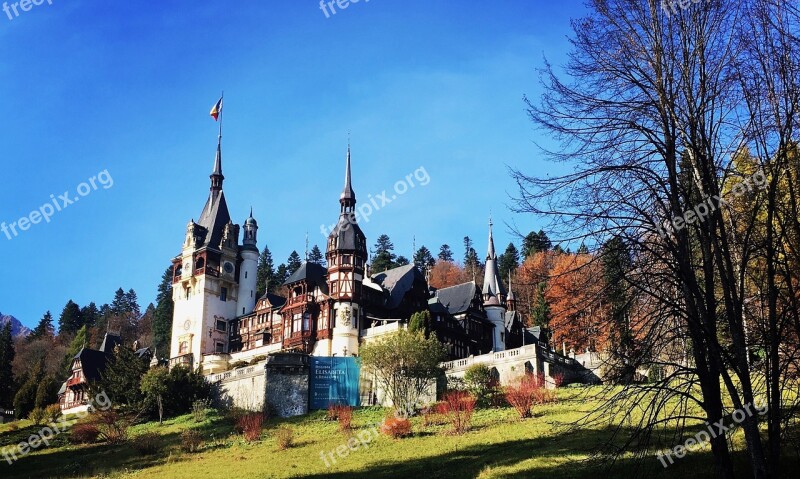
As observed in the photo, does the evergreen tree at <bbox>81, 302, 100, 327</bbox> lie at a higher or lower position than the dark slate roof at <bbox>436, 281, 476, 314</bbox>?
higher

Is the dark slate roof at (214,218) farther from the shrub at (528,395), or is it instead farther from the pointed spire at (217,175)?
the shrub at (528,395)

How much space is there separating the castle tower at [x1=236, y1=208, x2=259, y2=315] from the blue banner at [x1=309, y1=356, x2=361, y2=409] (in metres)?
23.1

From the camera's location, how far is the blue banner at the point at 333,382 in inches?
1847

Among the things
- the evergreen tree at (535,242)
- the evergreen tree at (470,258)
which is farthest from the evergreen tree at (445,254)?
the evergreen tree at (535,242)

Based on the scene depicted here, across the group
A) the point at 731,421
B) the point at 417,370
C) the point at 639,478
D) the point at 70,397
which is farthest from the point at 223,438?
the point at 70,397

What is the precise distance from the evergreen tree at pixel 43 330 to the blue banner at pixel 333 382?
76006 millimetres

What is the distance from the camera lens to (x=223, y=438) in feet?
131

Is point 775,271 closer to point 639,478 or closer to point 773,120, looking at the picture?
point 773,120

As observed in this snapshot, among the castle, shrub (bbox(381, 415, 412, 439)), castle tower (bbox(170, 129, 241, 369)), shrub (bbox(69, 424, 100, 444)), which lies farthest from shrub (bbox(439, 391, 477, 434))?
castle tower (bbox(170, 129, 241, 369))

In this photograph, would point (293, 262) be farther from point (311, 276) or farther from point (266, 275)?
point (311, 276)

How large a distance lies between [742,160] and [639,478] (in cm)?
839

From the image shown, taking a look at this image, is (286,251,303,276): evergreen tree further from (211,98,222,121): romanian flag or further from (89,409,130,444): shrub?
(89,409,130,444): shrub

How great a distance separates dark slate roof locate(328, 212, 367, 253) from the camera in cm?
5816

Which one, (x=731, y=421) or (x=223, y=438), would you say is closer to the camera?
(x=731, y=421)
